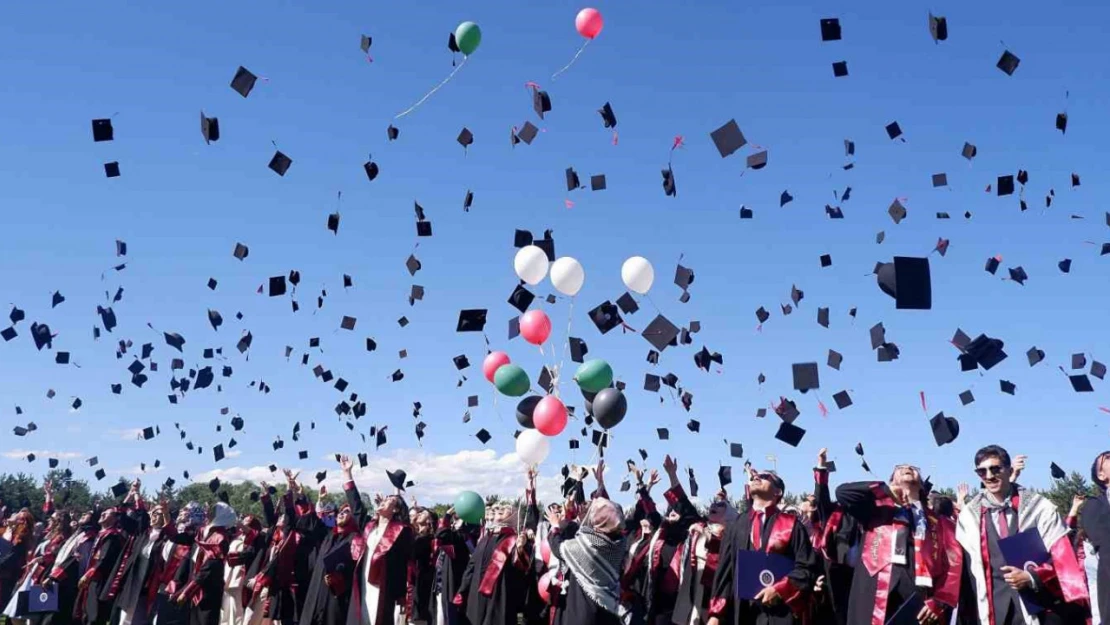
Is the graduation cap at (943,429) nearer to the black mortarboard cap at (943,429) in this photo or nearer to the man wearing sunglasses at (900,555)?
the black mortarboard cap at (943,429)

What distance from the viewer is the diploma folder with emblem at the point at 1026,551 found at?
5055mm

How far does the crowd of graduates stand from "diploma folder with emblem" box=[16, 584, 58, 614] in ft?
0.06

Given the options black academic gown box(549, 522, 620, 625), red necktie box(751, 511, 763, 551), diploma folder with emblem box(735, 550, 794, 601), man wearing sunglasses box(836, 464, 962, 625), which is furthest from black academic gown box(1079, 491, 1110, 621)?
black academic gown box(549, 522, 620, 625)

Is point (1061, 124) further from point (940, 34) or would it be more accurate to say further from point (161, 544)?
point (161, 544)

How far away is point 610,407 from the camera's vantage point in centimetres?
884

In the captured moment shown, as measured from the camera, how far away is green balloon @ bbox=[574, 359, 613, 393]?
916 cm

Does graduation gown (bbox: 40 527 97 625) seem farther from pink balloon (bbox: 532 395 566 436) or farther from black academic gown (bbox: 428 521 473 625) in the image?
pink balloon (bbox: 532 395 566 436)

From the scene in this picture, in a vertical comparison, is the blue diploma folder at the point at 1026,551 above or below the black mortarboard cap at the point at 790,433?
below

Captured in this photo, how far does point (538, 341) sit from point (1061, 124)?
7.62 meters

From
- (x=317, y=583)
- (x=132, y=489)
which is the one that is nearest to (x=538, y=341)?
(x=317, y=583)

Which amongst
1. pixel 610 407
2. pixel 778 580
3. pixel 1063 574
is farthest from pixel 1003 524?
pixel 610 407

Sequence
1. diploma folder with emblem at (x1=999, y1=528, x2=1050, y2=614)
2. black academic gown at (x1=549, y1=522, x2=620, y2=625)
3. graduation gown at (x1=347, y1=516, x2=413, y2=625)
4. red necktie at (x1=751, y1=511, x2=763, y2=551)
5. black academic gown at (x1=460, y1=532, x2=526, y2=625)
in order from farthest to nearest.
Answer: graduation gown at (x1=347, y1=516, x2=413, y2=625) → black academic gown at (x1=460, y1=532, x2=526, y2=625) → red necktie at (x1=751, y1=511, x2=763, y2=551) → black academic gown at (x1=549, y1=522, x2=620, y2=625) → diploma folder with emblem at (x1=999, y1=528, x2=1050, y2=614)

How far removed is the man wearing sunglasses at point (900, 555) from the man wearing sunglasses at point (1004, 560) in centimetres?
16

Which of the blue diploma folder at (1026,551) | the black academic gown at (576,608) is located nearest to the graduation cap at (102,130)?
the black academic gown at (576,608)
